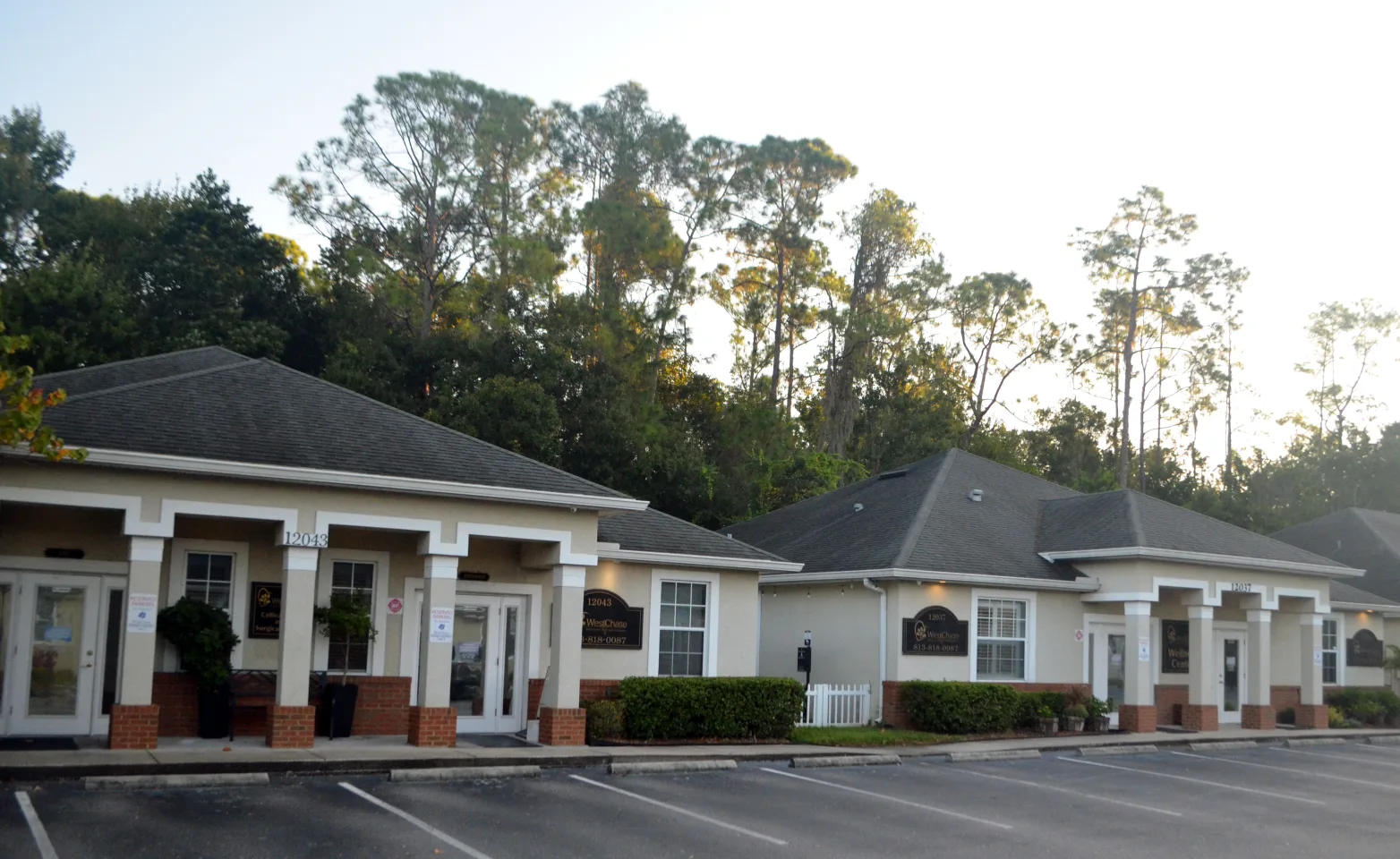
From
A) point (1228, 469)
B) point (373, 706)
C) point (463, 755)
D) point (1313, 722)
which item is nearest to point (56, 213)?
point (373, 706)

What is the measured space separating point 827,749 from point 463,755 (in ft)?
20.4

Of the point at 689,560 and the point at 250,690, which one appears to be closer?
the point at 250,690

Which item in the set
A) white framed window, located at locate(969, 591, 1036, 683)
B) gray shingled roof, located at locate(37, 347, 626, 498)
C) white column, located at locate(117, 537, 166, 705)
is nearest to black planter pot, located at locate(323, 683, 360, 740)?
white column, located at locate(117, 537, 166, 705)

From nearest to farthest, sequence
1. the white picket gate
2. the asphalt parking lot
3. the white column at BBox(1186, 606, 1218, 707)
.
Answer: the asphalt parking lot, the white picket gate, the white column at BBox(1186, 606, 1218, 707)

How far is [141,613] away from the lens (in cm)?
1558

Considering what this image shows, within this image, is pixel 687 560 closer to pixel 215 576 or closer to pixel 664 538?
pixel 664 538

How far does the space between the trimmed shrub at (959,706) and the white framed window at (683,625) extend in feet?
13.1

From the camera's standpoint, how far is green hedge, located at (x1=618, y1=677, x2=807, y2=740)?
1934 cm

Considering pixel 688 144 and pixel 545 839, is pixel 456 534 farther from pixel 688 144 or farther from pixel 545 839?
pixel 688 144

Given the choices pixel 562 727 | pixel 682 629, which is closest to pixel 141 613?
pixel 562 727

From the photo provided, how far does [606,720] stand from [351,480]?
552cm

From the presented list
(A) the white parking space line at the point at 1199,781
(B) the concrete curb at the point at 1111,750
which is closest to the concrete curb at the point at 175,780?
(A) the white parking space line at the point at 1199,781

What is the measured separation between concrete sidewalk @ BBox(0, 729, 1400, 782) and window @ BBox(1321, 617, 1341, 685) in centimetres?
1300

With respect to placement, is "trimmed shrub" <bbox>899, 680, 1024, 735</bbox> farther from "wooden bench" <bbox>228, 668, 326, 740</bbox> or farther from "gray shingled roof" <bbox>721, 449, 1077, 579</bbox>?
"wooden bench" <bbox>228, 668, 326, 740</bbox>
